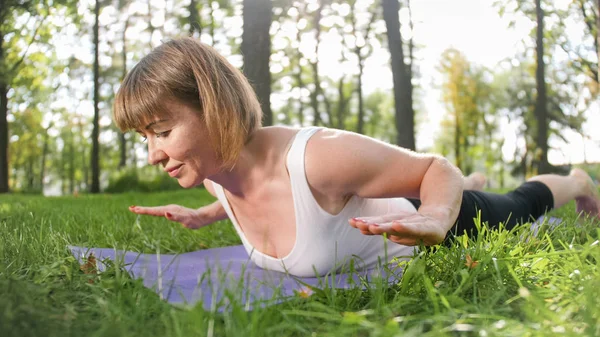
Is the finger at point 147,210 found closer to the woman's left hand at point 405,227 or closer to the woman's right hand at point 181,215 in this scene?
the woman's right hand at point 181,215

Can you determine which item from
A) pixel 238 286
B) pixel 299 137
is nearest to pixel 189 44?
pixel 299 137

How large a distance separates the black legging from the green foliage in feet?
42.3

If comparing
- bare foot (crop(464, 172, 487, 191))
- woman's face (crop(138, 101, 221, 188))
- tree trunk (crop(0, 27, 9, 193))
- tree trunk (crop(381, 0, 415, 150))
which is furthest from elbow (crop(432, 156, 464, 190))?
tree trunk (crop(0, 27, 9, 193))

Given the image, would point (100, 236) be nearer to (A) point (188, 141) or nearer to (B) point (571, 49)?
(A) point (188, 141)

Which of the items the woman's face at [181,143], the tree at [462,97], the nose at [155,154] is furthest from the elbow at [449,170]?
the tree at [462,97]

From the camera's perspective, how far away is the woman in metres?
2.29

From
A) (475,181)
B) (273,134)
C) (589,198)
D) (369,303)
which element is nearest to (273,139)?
(273,134)

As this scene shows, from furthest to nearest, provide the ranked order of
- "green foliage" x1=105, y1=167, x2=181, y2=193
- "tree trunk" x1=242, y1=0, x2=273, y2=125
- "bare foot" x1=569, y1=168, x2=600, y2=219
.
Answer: "green foliage" x1=105, y1=167, x2=181, y2=193 < "tree trunk" x1=242, y1=0, x2=273, y2=125 < "bare foot" x1=569, y1=168, x2=600, y2=219

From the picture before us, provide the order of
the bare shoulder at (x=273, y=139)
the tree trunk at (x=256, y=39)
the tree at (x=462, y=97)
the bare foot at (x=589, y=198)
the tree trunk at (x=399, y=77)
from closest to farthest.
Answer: the bare shoulder at (x=273, y=139), the bare foot at (x=589, y=198), the tree trunk at (x=256, y=39), the tree trunk at (x=399, y=77), the tree at (x=462, y=97)

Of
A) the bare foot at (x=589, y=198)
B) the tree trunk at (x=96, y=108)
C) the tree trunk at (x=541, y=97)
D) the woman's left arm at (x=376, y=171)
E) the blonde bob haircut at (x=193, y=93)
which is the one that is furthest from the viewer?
the tree trunk at (x=96, y=108)

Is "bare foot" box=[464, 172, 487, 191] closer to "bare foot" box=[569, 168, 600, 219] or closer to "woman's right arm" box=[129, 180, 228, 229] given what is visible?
"bare foot" box=[569, 168, 600, 219]

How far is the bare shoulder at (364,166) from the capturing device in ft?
7.45

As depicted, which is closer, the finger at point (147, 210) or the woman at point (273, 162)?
the woman at point (273, 162)

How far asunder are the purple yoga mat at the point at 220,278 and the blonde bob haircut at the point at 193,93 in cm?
59
